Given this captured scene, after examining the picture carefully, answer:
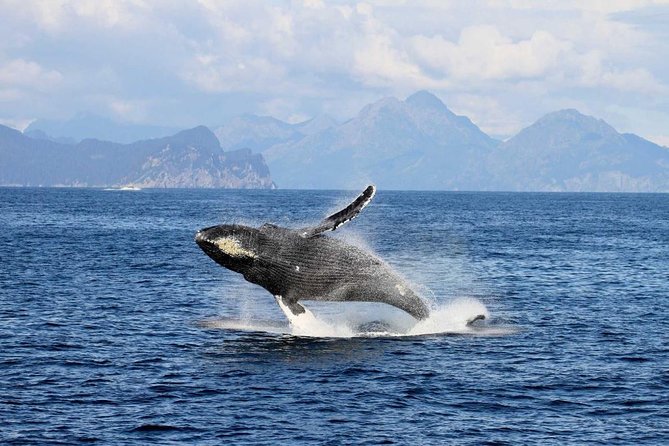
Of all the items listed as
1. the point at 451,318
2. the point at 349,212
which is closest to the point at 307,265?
the point at 349,212

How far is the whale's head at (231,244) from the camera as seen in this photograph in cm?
2802

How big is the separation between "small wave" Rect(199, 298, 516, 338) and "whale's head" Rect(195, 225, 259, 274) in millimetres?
2646

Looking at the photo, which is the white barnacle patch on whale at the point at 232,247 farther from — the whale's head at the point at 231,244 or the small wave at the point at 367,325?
the small wave at the point at 367,325

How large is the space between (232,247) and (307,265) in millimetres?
2386

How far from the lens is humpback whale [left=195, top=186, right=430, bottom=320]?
28.7 m

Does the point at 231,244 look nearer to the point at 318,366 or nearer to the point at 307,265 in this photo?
the point at 307,265

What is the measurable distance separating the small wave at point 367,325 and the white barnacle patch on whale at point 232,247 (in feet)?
9.34

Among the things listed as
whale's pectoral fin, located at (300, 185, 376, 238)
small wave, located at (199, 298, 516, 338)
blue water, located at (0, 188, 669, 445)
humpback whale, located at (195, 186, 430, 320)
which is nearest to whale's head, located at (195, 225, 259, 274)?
humpback whale, located at (195, 186, 430, 320)

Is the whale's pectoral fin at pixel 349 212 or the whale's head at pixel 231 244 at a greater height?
the whale's pectoral fin at pixel 349 212

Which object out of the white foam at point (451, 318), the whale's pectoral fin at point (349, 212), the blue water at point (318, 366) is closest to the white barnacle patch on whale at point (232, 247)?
the whale's pectoral fin at point (349, 212)

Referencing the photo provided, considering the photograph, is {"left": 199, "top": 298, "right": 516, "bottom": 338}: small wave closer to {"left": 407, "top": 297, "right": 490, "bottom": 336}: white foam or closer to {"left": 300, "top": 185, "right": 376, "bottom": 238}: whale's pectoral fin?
{"left": 407, "top": 297, "right": 490, "bottom": 336}: white foam

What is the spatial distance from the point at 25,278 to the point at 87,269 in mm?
5646

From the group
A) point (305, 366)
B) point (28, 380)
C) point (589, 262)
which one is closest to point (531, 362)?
point (305, 366)

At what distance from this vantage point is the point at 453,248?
246ft
